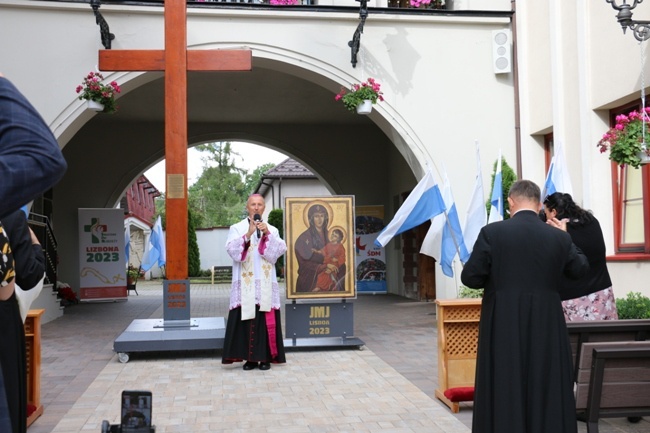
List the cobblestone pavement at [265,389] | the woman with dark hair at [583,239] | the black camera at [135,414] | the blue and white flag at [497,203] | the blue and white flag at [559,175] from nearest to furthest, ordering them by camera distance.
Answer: the black camera at [135,414], the woman with dark hair at [583,239], the cobblestone pavement at [265,389], the blue and white flag at [559,175], the blue and white flag at [497,203]

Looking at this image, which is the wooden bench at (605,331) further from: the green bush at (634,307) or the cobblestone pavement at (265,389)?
the green bush at (634,307)

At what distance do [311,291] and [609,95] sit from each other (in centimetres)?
456

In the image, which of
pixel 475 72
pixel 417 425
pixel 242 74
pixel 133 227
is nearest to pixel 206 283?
pixel 133 227

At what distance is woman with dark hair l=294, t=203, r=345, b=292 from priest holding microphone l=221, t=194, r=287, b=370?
1.19 m

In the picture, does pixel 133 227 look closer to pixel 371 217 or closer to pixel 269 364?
pixel 371 217

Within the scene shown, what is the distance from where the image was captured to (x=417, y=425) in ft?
18.3

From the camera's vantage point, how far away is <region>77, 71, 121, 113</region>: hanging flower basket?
415 inches

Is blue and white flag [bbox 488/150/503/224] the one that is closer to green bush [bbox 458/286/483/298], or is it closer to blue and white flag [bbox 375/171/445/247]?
blue and white flag [bbox 375/171/445/247]

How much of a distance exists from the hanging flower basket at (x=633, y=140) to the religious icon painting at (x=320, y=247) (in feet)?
11.3

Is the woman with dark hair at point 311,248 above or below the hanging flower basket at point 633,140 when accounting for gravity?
below

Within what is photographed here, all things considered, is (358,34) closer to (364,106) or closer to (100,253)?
(364,106)

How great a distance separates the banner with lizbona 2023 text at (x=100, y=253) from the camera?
17891 mm

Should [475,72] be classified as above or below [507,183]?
above

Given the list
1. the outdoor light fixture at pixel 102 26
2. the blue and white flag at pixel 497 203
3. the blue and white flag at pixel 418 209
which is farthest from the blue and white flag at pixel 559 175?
the outdoor light fixture at pixel 102 26
